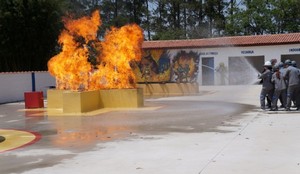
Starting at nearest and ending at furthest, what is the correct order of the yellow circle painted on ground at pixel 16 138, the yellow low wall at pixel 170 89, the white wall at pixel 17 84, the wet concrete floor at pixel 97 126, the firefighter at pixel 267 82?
the wet concrete floor at pixel 97 126, the yellow circle painted on ground at pixel 16 138, the firefighter at pixel 267 82, the white wall at pixel 17 84, the yellow low wall at pixel 170 89

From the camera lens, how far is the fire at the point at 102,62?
2009cm

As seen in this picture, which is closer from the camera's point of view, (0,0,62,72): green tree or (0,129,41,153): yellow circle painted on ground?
(0,129,41,153): yellow circle painted on ground

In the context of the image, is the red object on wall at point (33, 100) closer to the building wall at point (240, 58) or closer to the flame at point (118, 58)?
the flame at point (118, 58)

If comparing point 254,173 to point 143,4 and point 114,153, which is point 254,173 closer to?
point 114,153

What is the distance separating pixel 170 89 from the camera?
29.5m

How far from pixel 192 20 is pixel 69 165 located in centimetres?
5672

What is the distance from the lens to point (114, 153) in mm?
9516

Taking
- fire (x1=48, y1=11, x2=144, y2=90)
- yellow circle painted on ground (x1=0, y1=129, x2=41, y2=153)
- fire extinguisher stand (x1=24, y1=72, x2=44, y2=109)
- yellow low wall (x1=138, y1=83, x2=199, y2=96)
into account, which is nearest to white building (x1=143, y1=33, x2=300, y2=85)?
yellow low wall (x1=138, y1=83, x2=199, y2=96)

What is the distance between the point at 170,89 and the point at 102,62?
9.32 metres

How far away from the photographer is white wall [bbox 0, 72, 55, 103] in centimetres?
2656

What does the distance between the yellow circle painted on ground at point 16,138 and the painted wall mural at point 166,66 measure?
2861 centimetres

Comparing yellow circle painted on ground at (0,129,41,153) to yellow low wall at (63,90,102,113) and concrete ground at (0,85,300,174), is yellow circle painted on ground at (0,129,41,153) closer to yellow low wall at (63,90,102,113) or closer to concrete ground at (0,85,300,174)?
concrete ground at (0,85,300,174)

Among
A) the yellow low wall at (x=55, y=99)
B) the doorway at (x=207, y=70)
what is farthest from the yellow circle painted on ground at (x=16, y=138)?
the doorway at (x=207, y=70)

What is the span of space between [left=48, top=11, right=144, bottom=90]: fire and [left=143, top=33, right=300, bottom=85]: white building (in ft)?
68.0
